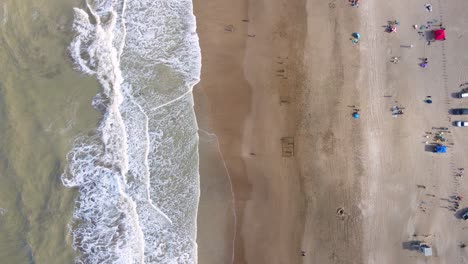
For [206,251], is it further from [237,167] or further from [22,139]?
[22,139]

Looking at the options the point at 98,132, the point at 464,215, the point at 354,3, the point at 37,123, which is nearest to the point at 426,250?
the point at 464,215

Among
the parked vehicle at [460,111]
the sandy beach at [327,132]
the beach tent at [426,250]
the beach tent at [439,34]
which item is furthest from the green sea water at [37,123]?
the parked vehicle at [460,111]

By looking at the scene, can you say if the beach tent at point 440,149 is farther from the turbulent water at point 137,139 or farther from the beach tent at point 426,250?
the turbulent water at point 137,139

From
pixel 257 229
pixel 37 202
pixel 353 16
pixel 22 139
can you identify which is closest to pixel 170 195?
pixel 257 229

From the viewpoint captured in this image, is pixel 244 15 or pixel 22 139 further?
pixel 244 15

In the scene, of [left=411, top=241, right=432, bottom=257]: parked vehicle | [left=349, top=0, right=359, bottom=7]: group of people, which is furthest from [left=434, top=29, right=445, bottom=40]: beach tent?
[left=411, top=241, right=432, bottom=257]: parked vehicle

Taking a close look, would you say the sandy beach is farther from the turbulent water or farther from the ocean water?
the ocean water
